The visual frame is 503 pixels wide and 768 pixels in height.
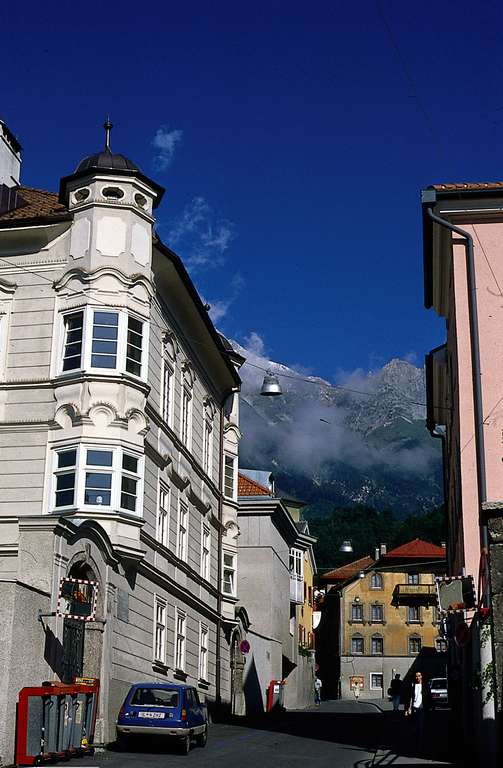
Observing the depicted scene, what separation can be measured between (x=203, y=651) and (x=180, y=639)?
3958 mm

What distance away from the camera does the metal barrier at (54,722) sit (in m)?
18.5

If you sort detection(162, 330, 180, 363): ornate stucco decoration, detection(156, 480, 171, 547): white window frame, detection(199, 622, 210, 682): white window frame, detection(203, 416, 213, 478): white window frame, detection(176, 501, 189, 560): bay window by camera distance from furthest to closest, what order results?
detection(203, 416, 213, 478): white window frame, detection(199, 622, 210, 682): white window frame, detection(176, 501, 189, 560): bay window, detection(162, 330, 180, 363): ornate stucco decoration, detection(156, 480, 171, 547): white window frame

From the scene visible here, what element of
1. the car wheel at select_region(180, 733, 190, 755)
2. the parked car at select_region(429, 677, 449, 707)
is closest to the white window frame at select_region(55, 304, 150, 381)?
the car wheel at select_region(180, 733, 190, 755)

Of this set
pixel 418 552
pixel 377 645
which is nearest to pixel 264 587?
pixel 377 645

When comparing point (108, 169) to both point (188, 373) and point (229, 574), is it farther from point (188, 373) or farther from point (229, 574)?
point (229, 574)

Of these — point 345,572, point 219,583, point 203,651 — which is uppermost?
point 345,572

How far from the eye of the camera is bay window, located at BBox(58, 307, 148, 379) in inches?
1099

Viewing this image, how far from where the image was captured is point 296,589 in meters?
66.8

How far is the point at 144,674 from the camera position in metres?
29.1

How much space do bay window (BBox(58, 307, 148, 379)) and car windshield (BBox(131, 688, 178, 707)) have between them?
830 cm

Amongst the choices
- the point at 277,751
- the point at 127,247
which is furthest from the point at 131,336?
the point at 277,751

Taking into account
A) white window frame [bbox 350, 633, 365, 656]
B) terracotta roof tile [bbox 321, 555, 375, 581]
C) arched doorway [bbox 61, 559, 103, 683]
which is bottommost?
arched doorway [bbox 61, 559, 103, 683]

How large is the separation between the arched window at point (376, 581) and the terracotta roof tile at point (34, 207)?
69385 millimetres

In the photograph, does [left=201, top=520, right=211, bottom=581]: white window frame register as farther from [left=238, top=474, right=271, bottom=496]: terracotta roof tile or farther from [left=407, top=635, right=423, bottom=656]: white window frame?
[left=407, top=635, right=423, bottom=656]: white window frame
